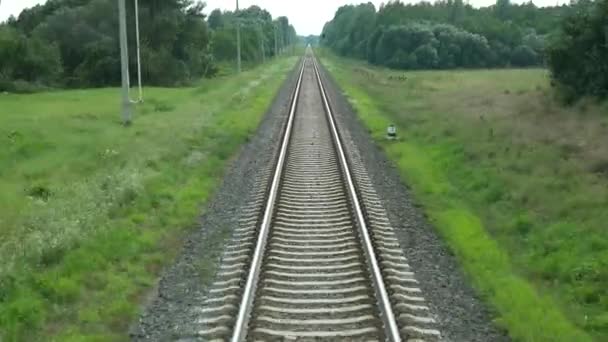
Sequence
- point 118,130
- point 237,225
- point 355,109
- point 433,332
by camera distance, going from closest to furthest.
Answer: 1. point 433,332
2. point 237,225
3. point 118,130
4. point 355,109

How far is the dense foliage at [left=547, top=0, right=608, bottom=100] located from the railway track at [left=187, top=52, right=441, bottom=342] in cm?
1275

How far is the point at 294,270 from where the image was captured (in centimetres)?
929

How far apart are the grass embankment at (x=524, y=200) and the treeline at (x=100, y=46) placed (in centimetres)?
3135

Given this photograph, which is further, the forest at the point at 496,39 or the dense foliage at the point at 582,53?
the forest at the point at 496,39

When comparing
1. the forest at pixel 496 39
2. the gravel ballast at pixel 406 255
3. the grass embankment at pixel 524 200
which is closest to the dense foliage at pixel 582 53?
the forest at pixel 496 39

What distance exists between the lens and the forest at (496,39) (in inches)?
944

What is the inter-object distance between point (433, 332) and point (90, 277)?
472 cm

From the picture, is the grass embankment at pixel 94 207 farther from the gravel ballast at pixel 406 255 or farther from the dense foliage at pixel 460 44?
the dense foliage at pixel 460 44

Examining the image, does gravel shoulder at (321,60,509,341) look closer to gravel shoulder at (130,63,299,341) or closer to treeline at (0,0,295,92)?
gravel shoulder at (130,63,299,341)

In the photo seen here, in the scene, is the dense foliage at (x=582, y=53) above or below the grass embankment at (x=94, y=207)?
above

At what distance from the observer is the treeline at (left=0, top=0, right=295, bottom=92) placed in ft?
160

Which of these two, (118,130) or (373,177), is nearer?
(373,177)

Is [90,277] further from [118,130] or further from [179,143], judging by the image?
[118,130]

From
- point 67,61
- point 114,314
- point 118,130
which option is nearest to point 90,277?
point 114,314
